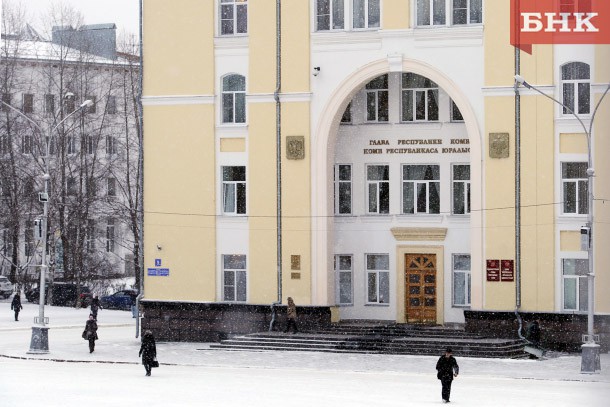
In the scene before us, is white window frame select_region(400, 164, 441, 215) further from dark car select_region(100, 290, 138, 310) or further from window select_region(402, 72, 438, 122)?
dark car select_region(100, 290, 138, 310)

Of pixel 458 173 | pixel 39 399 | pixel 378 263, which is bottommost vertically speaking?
pixel 39 399

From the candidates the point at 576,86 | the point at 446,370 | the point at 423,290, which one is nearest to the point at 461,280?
the point at 423,290

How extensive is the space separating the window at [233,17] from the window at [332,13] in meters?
2.56

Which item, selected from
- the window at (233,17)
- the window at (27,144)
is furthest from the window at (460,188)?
the window at (27,144)

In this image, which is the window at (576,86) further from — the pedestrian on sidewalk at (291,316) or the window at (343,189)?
the pedestrian on sidewalk at (291,316)

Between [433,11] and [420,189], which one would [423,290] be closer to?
[420,189]

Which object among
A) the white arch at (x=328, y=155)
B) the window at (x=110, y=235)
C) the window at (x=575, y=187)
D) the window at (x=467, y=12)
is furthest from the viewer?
the window at (x=110, y=235)

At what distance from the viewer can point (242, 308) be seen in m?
44.3

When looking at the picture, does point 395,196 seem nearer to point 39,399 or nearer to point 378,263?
point 378,263

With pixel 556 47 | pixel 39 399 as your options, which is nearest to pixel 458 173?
pixel 556 47

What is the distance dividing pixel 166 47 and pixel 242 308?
28.8 feet

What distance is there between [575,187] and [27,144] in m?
33.2

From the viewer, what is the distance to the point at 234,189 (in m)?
44.8

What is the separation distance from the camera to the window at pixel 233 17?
4472 cm
